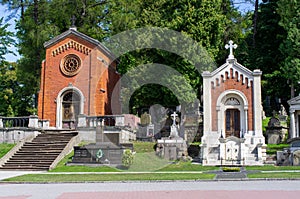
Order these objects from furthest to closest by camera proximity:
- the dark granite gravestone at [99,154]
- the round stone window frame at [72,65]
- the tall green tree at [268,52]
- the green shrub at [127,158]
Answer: the tall green tree at [268,52] → the round stone window frame at [72,65] → the dark granite gravestone at [99,154] → the green shrub at [127,158]

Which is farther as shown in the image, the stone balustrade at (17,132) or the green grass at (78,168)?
the stone balustrade at (17,132)

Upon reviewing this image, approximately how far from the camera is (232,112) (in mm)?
27156

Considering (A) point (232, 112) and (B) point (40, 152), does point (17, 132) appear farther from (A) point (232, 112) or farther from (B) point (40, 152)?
(A) point (232, 112)

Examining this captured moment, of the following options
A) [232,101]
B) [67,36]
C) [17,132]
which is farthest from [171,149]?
[67,36]

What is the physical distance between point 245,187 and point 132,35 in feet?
76.0

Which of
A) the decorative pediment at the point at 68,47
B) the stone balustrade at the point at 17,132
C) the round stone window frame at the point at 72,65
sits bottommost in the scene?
the stone balustrade at the point at 17,132

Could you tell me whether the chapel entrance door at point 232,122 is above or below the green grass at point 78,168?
above

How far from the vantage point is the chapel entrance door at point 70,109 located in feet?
107

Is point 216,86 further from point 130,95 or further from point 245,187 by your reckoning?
point 245,187

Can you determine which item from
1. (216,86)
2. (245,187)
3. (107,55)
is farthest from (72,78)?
(245,187)

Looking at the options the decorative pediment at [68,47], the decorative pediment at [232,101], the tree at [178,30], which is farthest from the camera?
the decorative pediment at [68,47]

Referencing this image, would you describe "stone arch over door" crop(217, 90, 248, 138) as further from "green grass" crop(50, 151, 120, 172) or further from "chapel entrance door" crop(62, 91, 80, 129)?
"chapel entrance door" crop(62, 91, 80, 129)

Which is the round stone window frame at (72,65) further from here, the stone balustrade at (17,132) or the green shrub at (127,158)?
the green shrub at (127,158)

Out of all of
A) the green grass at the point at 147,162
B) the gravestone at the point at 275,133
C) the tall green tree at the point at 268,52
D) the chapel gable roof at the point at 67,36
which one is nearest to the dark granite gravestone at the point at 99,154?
the green grass at the point at 147,162
